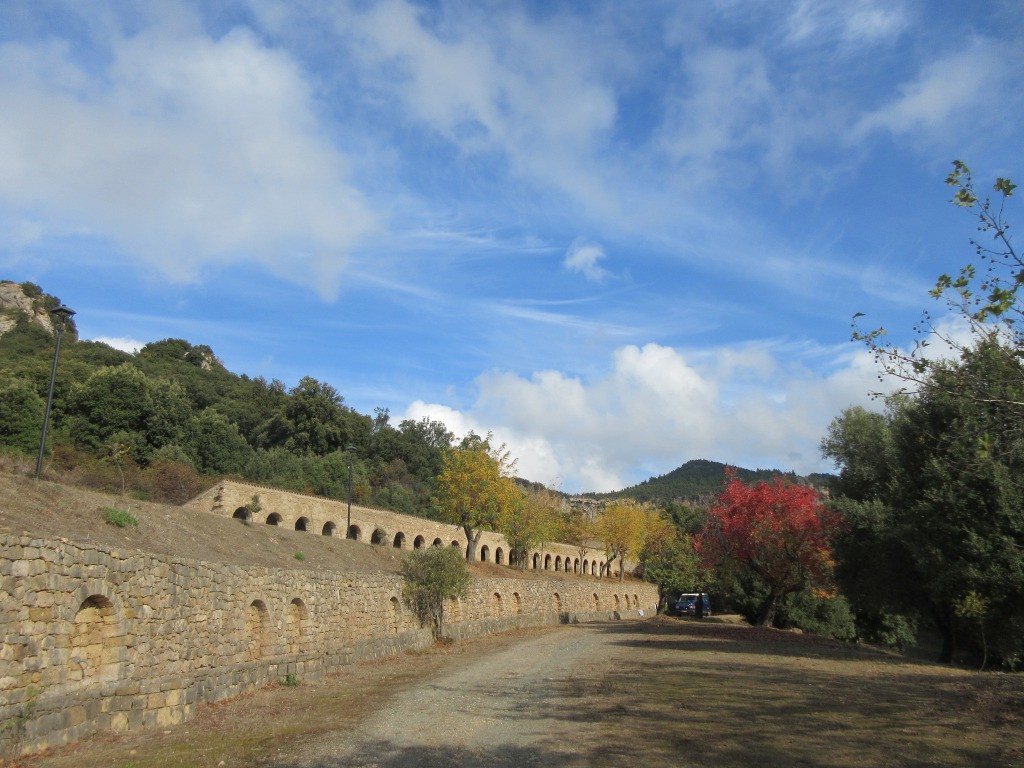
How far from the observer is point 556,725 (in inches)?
395

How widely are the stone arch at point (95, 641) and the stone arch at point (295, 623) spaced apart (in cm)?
642

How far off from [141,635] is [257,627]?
4.58 m

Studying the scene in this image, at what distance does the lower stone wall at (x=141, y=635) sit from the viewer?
7750 millimetres

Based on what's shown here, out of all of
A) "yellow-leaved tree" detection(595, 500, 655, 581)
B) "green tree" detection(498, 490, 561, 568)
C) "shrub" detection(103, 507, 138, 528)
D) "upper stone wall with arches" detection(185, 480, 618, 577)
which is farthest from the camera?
"yellow-leaved tree" detection(595, 500, 655, 581)

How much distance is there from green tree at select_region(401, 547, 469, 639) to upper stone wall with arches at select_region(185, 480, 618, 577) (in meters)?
0.80

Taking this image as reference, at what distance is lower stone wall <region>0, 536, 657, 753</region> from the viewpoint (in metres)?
7.75

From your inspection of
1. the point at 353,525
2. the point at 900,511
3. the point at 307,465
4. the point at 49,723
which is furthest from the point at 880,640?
the point at 307,465

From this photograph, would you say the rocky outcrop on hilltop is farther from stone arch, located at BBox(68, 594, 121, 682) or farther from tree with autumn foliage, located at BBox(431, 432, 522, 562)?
stone arch, located at BBox(68, 594, 121, 682)

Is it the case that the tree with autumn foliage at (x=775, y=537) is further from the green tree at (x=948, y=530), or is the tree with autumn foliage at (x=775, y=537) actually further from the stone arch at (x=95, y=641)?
the stone arch at (x=95, y=641)

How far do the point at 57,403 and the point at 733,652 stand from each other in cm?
4465

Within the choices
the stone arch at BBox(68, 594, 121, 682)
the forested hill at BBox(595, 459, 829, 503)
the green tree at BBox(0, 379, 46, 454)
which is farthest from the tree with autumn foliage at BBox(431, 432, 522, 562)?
the forested hill at BBox(595, 459, 829, 503)

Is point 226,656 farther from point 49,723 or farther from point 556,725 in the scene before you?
point 556,725

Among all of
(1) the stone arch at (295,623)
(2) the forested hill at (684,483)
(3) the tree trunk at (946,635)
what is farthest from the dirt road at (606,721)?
(2) the forested hill at (684,483)

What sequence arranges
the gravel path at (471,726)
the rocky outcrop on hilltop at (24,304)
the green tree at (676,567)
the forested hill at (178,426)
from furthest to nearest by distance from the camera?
the rocky outcrop on hilltop at (24,304), the green tree at (676,567), the forested hill at (178,426), the gravel path at (471,726)
